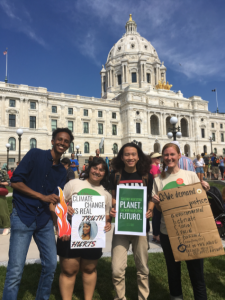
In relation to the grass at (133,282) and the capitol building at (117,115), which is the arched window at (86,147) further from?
the grass at (133,282)

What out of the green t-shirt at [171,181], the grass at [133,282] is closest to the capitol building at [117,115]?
the grass at [133,282]

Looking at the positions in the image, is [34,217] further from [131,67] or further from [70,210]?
[131,67]

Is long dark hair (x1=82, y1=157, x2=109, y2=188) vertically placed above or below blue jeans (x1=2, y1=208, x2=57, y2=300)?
above

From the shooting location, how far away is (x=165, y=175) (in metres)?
3.41

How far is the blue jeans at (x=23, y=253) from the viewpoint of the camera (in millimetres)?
2711

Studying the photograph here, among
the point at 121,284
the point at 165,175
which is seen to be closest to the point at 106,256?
the point at 121,284

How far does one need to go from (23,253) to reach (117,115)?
1873 inches

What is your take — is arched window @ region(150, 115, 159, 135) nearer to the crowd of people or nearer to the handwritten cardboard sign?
the crowd of people

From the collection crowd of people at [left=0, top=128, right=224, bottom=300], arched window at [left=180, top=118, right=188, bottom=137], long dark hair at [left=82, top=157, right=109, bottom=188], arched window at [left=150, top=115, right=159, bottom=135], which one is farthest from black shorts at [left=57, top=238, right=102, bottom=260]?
arched window at [left=180, top=118, right=188, bottom=137]

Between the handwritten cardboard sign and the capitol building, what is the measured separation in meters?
37.8

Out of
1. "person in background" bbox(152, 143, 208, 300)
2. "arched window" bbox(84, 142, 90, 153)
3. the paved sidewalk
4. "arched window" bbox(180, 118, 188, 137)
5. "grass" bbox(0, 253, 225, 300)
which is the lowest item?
"grass" bbox(0, 253, 225, 300)

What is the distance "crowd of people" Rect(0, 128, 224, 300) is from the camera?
2881 mm

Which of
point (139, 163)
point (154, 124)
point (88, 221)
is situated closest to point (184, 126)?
point (154, 124)

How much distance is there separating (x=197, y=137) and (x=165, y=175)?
53786 millimetres
